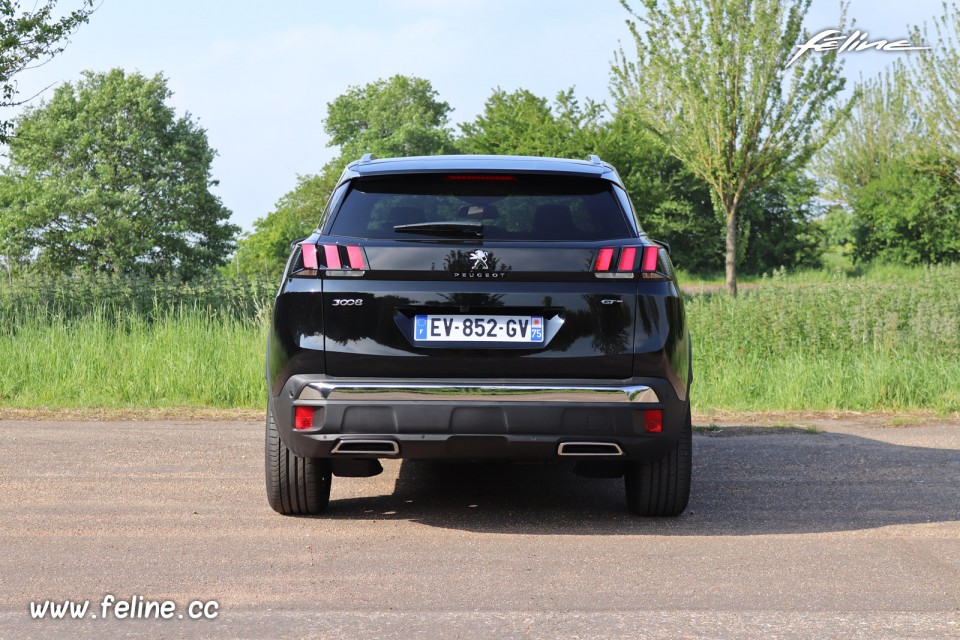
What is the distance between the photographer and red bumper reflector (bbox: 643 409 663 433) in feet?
16.4

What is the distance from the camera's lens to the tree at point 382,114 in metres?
Answer: 81.4

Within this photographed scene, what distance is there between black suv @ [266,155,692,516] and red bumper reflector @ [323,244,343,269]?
0.01m

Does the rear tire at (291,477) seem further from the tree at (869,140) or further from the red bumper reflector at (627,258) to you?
the tree at (869,140)

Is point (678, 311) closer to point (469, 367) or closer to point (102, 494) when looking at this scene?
point (469, 367)

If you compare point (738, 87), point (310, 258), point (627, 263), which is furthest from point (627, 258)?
point (738, 87)

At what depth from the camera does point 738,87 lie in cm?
2347

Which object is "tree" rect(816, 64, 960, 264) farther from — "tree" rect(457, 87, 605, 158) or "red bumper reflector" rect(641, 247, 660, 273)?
"red bumper reflector" rect(641, 247, 660, 273)


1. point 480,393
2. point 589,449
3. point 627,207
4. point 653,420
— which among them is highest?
point 627,207

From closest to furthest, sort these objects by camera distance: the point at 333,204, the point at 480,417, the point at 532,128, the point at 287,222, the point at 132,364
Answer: the point at 480,417
the point at 333,204
the point at 132,364
the point at 532,128
the point at 287,222

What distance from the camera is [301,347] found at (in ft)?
16.6

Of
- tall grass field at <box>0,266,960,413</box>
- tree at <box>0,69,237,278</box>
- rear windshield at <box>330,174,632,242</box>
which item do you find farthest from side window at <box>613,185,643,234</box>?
tree at <box>0,69,237,278</box>

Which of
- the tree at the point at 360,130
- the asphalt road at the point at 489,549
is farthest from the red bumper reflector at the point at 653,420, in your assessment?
the tree at the point at 360,130

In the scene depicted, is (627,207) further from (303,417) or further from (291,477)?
(291,477)

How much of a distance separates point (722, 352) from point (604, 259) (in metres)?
8.30
